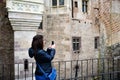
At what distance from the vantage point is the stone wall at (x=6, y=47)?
10447mm

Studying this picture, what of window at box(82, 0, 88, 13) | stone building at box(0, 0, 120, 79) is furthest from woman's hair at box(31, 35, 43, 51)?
window at box(82, 0, 88, 13)

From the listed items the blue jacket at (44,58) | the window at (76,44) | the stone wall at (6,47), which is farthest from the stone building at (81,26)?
the blue jacket at (44,58)

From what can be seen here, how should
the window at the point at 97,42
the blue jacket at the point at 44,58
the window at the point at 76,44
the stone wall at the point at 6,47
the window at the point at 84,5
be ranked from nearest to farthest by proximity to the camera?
the blue jacket at the point at 44,58 → the stone wall at the point at 6,47 → the window at the point at 76,44 → the window at the point at 84,5 → the window at the point at 97,42

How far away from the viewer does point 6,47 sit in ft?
35.1

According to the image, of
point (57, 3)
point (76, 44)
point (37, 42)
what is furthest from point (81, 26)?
point (37, 42)

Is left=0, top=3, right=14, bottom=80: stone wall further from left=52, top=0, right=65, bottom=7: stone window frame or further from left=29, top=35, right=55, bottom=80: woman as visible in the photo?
left=29, top=35, right=55, bottom=80: woman

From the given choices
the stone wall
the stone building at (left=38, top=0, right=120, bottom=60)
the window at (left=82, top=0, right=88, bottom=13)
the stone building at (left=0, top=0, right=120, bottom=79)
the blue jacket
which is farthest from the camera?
the window at (left=82, top=0, right=88, bottom=13)

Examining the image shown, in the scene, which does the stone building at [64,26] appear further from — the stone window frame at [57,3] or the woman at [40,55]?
the woman at [40,55]

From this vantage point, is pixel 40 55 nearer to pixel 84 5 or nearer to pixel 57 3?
pixel 57 3

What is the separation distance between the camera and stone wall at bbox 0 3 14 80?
10447 millimetres

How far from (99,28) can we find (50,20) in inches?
151

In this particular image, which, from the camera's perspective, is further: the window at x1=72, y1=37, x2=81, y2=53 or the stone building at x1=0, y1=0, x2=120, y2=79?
the window at x1=72, y1=37, x2=81, y2=53

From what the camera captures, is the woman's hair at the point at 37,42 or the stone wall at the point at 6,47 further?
the stone wall at the point at 6,47

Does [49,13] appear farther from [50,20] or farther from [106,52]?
[106,52]
